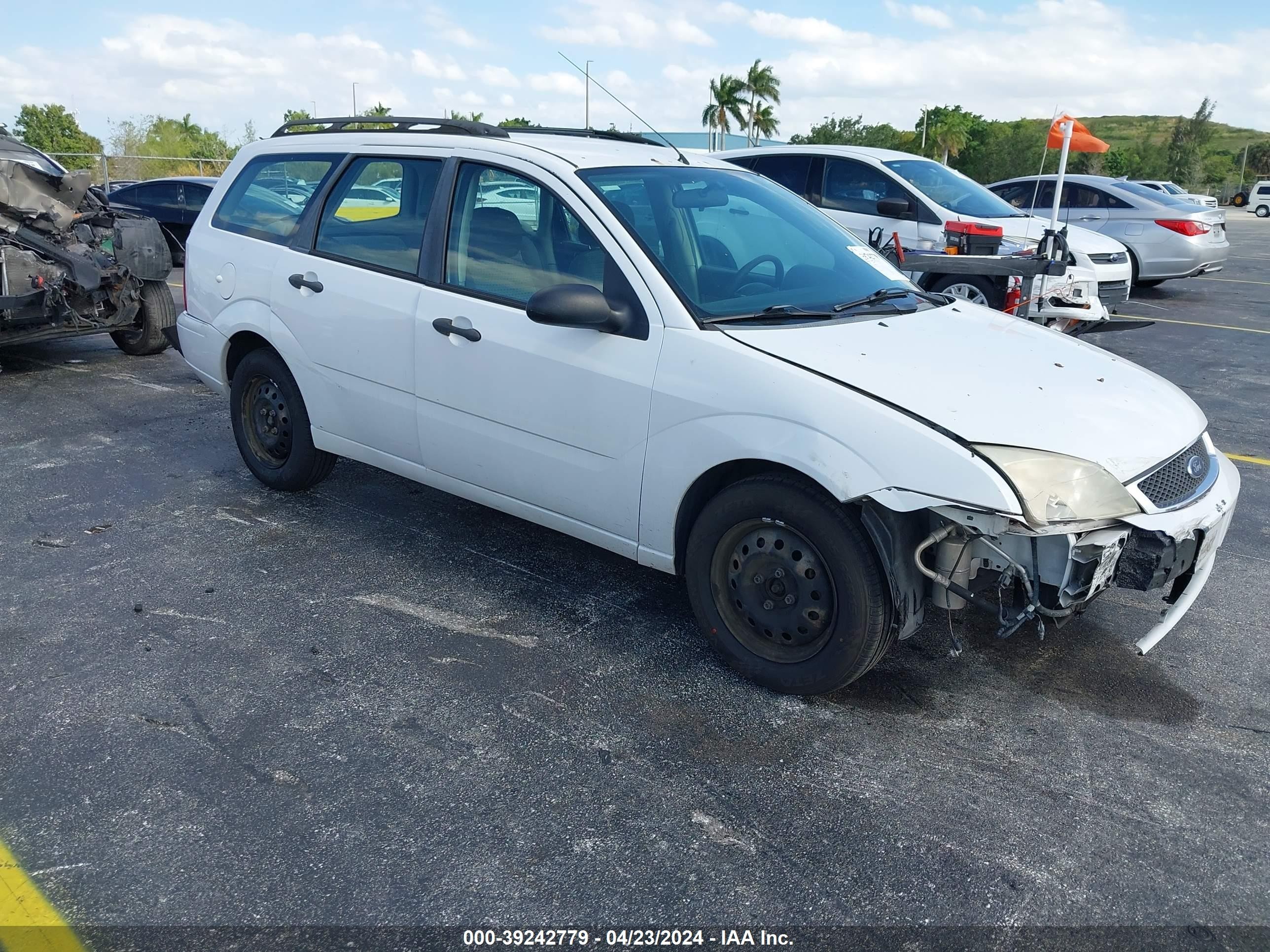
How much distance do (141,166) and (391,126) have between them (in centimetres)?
2838

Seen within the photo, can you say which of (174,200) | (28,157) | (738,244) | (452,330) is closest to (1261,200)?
(174,200)

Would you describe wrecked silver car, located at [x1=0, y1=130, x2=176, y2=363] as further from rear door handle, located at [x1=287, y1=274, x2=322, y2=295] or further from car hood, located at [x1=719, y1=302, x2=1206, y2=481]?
car hood, located at [x1=719, y1=302, x2=1206, y2=481]

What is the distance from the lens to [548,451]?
3.84 m

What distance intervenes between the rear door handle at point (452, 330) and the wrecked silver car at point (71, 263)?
5307 millimetres

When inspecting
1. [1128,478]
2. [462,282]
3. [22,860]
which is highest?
[462,282]

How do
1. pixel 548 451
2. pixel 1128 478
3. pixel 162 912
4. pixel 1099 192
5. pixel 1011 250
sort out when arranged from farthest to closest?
pixel 1099 192 < pixel 1011 250 < pixel 548 451 < pixel 1128 478 < pixel 162 912

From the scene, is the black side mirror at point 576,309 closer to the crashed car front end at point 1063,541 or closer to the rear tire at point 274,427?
the crashed car front end at point 1063,541

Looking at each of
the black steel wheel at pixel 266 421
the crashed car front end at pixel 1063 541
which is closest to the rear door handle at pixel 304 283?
the black steel wheel at pixel 266 421

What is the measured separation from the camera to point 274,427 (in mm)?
5129

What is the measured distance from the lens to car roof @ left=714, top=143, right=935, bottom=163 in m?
10.1

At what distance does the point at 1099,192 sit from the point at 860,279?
38.3 feet

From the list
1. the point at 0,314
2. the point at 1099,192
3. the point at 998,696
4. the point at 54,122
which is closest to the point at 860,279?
the point at 998,696

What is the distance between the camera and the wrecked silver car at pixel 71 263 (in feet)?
25.8

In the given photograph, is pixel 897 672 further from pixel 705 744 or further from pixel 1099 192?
pixel 1099 192
